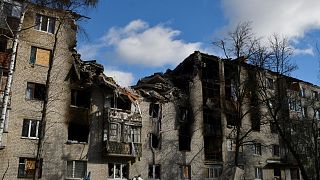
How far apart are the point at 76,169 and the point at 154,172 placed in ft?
24.3

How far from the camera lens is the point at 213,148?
41.4 metres

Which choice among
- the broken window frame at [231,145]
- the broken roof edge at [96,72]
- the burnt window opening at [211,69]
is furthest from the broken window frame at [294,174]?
the broken roof edge at [96,72]

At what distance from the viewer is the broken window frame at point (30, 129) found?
29541mm

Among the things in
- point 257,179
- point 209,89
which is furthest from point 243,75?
point 257,179

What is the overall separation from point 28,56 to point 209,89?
65.5ft

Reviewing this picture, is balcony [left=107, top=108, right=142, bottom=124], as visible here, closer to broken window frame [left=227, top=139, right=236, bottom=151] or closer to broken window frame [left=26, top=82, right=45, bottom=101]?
broken window frame [left=26, top=82, right=45, bottom=101]

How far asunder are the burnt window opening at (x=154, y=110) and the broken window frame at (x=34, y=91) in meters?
10.3

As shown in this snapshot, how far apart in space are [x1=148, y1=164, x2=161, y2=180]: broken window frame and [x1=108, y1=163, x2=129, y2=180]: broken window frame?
8.03 ft

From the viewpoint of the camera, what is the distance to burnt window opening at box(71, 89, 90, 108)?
3253 cm

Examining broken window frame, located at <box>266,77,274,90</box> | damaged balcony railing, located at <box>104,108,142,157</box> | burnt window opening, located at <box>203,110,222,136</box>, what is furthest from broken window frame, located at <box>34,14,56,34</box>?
broken window frame, located at <box>266,77,274,90</box>

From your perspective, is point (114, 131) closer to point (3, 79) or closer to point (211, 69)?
point (3, 79)

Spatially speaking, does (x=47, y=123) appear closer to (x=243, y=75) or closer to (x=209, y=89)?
(x=209, y=89)

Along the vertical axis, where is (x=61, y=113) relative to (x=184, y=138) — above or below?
above

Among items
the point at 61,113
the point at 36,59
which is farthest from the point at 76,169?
the point at 36,59
